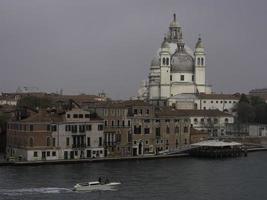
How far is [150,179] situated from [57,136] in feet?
38.7

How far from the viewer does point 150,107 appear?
57.1m

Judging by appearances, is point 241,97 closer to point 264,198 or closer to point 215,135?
point 215,135

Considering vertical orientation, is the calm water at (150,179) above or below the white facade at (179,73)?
below

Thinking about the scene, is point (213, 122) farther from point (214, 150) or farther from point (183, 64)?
point (214, 150)

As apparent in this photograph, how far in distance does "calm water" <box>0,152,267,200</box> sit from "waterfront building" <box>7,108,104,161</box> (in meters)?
2.78

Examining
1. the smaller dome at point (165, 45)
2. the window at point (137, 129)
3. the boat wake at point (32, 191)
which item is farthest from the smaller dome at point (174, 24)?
the boat wake at point (32, 191)

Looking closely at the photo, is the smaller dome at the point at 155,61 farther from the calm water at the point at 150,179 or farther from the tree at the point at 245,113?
the calm water at the point at 150,179

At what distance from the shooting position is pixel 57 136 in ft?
166

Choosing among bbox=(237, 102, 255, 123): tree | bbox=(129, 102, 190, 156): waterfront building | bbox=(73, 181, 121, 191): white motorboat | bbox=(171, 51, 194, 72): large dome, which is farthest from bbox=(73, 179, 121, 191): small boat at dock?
bbox=(171, 51, 194, 72): large dome

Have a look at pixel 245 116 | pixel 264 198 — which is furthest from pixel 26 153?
pixel 245 116

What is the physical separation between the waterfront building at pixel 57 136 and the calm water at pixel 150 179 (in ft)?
9.13

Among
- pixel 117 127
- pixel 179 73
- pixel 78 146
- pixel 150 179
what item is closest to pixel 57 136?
pixel 78 146

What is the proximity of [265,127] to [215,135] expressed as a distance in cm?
519

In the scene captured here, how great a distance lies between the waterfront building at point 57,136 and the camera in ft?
164
